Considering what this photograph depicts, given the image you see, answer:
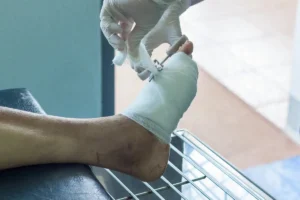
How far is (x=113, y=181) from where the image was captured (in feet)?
4.13

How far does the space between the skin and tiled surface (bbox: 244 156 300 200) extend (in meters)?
0.81

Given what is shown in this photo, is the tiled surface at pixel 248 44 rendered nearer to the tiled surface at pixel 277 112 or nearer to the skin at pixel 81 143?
the tiled surface at pixel 277 112

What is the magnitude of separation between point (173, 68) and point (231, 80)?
129 centimetres

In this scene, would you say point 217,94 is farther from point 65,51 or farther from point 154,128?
point 154,128

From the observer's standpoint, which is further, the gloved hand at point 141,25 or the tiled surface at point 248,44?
Answer: the tiled surface at point 248,44

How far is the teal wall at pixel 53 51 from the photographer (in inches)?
56.2

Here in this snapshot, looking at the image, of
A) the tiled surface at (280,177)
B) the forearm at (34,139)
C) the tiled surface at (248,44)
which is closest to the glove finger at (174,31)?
the forearm at (34,139)

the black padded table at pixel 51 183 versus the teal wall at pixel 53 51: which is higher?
the black padded table at pixel 51 183

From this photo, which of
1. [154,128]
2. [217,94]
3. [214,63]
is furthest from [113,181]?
[214,63]

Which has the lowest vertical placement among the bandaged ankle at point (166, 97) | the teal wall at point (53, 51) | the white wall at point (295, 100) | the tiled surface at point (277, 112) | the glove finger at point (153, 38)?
the tiled surface at point (277, 112)

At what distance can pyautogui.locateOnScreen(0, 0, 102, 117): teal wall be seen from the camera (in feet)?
4.69

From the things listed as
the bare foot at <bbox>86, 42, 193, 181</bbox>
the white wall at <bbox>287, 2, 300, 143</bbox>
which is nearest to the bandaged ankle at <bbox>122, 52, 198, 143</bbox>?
the bare foot at <bbox>86, 42, 193, 181</bbox>

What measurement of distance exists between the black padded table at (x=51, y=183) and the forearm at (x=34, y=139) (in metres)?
0.01

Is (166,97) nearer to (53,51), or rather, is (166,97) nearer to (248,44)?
(53,51)
